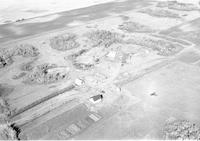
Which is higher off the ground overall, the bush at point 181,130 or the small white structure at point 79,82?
the small white structure at point 79,82

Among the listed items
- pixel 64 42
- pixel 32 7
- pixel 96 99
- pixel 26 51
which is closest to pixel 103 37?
pixel 64 42

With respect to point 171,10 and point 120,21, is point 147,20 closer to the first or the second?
point 120,21

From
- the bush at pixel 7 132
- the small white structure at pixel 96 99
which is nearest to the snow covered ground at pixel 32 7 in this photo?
the bush at pixel 7 132

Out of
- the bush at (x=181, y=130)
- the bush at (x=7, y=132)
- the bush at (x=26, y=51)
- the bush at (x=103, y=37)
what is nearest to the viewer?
the bush at (x=181, y=130)

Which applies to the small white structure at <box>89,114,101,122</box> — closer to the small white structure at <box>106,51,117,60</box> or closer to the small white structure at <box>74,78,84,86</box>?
the small white structure at <box>74,78,84,86</box>

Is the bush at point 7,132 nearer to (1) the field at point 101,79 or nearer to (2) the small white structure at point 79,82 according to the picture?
(1) the field at point 101,79
